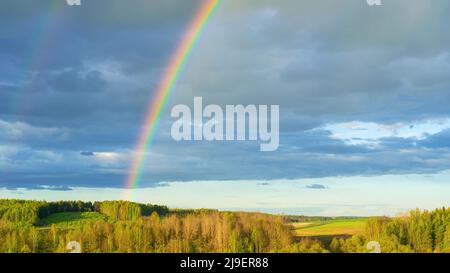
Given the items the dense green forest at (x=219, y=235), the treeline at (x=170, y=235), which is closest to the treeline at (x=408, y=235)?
the dense green forest at (x=219, y=235)

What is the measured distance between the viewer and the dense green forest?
14050 centimetres

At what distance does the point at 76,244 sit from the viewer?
170125mm

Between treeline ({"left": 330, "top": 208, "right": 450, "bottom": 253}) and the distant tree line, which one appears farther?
the distant tree line

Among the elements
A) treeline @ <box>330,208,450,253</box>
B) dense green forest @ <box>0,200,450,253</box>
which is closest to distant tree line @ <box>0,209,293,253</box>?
dense green forest @ <box>0,200,450,253</box>

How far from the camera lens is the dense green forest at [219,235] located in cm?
14050

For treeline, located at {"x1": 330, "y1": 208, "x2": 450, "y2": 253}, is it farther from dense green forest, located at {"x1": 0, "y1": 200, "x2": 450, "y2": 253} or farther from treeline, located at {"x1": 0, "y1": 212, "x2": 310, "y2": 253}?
treeline, located at {"x1": 0, "y1": 212, "x2": 310, "y2": 253}

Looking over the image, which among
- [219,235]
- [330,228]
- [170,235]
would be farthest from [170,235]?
[330,228]

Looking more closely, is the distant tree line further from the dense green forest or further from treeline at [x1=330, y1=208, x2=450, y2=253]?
treeline at [x1=330, y1=208, x2=450, y2=253]

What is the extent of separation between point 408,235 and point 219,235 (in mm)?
48112
